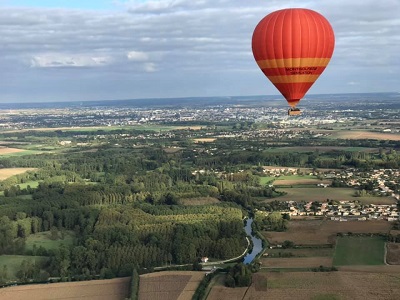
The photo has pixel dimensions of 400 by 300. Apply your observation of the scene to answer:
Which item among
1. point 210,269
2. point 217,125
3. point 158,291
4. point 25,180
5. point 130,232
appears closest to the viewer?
point 158,291

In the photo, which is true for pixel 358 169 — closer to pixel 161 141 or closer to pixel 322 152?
pixel 322 152

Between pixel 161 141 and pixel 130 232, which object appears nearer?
pixel 130 232

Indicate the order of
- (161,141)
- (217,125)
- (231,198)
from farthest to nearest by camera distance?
(217,125) → (161,141) → (231,198)

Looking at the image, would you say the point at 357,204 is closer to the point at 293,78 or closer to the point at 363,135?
the point at 293,78

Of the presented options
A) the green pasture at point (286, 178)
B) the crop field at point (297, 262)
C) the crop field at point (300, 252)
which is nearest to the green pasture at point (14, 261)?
the crop field at point (297, 262)

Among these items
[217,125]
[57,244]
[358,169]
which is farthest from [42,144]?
[57,244]
